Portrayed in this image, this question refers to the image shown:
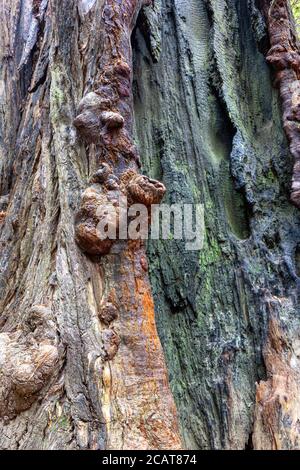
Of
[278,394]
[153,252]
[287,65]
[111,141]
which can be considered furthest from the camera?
[287,65]

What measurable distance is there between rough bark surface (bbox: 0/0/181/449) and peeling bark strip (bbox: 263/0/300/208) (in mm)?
919

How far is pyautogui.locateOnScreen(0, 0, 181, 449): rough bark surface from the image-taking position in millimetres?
1852

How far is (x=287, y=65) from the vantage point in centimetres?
287

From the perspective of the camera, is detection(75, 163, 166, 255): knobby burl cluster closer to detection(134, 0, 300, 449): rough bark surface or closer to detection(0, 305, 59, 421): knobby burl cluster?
detection(0, 305, 59, 421): knobby burl cluster

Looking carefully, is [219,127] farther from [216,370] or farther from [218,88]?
[216,370]

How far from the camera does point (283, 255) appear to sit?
2.52m

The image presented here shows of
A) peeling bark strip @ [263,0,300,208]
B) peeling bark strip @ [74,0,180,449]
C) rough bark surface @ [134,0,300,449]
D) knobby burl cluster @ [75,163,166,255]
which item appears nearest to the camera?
peeling bark strip @ [74,0,180,449]

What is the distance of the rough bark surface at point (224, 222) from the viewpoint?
222 cm

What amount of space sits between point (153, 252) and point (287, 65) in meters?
1.47

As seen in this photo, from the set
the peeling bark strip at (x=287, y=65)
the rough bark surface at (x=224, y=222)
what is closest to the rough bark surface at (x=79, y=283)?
the rough bark surface at (x=224, y=222)

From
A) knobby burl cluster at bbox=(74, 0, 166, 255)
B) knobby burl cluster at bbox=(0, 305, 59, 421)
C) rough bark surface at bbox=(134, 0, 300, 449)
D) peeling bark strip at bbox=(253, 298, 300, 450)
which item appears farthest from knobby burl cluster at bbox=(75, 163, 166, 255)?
peeling bark strip at bbox=(253, 298, 300, 450)

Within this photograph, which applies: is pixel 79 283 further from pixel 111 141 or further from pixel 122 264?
pixel 111 141

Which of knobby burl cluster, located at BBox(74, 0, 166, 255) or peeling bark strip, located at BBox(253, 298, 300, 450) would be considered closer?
peeling bark strip, located at BBox(253, 298, 300, 450)

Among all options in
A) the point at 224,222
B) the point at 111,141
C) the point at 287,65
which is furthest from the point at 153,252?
the point at 287,65
